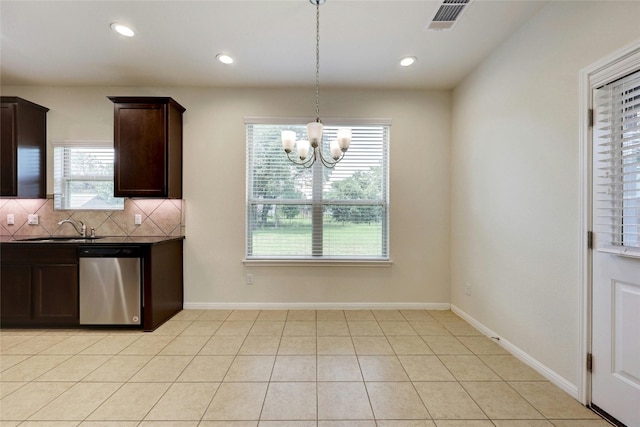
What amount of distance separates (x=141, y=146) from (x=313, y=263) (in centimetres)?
242

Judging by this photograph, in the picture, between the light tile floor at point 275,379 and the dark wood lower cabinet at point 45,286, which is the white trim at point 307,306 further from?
the dark wood lower cabinet at point 45,286

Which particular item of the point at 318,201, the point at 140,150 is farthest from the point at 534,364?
the point at 140,150

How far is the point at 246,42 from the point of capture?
8.60 ft

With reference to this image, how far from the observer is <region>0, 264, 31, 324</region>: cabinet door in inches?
114

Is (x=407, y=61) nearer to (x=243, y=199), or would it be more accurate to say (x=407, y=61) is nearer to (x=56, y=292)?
(x=243, y=199)

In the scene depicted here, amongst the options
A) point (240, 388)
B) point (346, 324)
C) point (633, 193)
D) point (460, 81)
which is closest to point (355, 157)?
point (460, 81)

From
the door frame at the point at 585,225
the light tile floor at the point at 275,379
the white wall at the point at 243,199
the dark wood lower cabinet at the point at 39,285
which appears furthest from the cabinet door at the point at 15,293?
the door frame at the point at 585,225

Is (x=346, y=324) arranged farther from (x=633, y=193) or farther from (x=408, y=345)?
(x=633, y=193)

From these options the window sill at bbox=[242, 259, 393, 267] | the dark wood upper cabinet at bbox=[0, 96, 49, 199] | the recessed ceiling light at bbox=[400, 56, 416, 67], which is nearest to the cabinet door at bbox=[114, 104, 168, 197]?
the dark wood upper cabinet at bbox=[0, 96, 49, 199]

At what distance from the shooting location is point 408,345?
2621mm

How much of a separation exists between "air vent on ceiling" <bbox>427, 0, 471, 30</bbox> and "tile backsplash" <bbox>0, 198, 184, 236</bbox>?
3.32 m

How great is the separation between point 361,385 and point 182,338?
1.82m

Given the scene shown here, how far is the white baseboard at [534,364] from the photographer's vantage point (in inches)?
75.5

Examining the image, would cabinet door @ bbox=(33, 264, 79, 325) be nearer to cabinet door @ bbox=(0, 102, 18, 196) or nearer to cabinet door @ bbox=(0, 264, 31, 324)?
cabinet door @ bbox=(0, 264, 31, 324)
